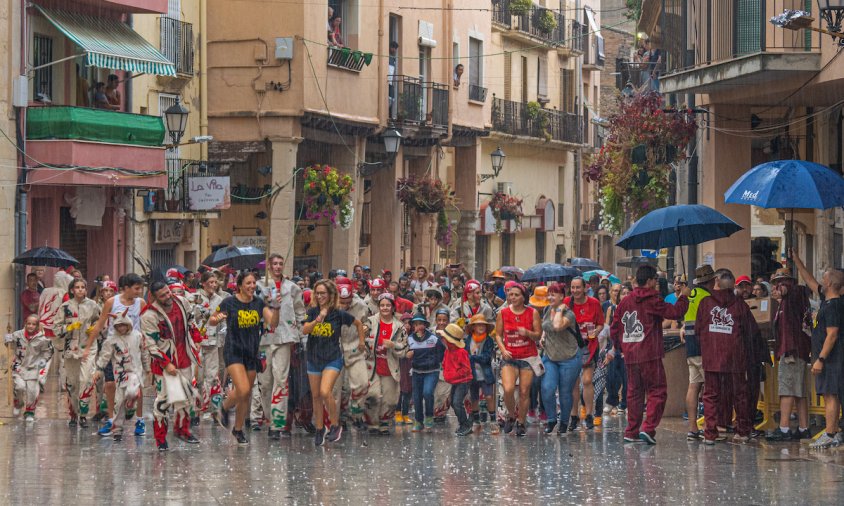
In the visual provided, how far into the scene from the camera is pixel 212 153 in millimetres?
35094

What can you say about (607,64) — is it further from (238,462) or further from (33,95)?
(238,462)

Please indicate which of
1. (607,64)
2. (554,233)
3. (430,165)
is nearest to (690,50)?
(430,165)

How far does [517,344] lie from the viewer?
18688 millimetres

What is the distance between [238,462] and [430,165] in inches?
1162

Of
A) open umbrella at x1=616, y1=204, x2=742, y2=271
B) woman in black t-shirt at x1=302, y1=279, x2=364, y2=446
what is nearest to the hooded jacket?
open umbrella at x1=616, y1=204, x2=742, y2=271

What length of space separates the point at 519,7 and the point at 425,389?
34747 millimetres

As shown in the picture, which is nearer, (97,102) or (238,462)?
(238,462)

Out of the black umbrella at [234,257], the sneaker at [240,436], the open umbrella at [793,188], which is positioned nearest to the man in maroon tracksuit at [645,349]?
the open umbrella at [793,188]

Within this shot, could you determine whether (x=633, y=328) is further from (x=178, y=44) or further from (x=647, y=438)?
(x=178, y=44)

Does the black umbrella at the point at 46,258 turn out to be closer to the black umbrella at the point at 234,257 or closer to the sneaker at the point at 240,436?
the black umbrella at the point at 234,257

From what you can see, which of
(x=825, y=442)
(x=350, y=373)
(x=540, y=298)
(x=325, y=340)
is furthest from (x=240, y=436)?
(x=825, y=442)

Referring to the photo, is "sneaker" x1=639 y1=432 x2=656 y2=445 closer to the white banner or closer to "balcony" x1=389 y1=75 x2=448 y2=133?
the white banner

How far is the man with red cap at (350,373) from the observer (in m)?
18.2

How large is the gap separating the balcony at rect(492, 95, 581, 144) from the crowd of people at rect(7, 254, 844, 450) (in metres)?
30.9
